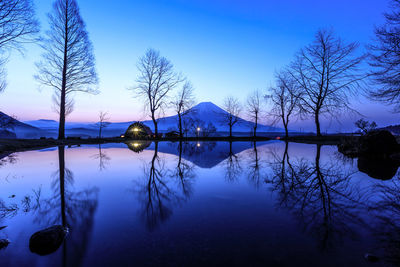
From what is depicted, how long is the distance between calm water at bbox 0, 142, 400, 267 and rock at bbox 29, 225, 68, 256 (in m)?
0.08

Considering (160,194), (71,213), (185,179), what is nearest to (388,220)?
(160,194)

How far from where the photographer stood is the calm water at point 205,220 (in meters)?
2.16

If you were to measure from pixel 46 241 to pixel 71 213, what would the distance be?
1.01 meters

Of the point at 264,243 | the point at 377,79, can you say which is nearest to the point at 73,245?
the point at 264,243

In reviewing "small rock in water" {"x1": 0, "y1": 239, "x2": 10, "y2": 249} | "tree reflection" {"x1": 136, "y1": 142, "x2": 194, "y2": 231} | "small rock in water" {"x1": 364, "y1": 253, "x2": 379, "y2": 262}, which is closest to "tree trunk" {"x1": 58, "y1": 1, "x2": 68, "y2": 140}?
"tree reflection" {"x1": 136, "y1": 142, "x2": 194, "y2": 231}

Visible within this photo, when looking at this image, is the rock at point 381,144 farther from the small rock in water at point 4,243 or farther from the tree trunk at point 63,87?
the tree trunk at point 63,87

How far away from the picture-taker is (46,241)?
242cm

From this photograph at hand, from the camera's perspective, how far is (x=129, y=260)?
82.0 inches

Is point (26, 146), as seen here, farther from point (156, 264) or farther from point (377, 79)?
Answer: point (377, 79)

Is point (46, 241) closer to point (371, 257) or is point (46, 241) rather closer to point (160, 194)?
point (160, 194)

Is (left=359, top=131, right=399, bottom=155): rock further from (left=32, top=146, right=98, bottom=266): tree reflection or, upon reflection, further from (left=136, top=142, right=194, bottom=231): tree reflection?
(left=32, top=146, right=98, bottom=266): tree reflection

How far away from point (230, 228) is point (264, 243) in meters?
0.57

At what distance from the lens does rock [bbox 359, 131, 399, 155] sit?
10109mm

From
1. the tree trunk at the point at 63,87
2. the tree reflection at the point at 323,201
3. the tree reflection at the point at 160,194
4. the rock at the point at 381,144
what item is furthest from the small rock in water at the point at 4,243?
the tree trunk at the point at 63,87
